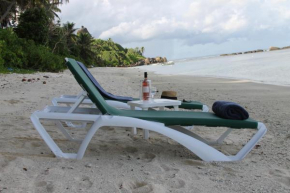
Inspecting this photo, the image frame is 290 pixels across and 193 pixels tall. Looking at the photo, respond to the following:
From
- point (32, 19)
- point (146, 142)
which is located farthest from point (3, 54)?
point (146, 142)

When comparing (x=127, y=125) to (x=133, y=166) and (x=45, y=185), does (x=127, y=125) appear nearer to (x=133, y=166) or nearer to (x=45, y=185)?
(x=133, y=166)

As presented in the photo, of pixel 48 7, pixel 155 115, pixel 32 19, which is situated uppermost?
pixel 48 7

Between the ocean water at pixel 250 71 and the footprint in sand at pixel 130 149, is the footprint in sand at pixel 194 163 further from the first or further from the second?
the ocean water at pixel 250 71

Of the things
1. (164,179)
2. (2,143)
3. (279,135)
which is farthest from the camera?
(279,135)

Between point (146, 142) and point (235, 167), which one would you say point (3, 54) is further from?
point (235, 167)

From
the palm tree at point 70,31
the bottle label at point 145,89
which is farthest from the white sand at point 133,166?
the palm tree at point 70,31

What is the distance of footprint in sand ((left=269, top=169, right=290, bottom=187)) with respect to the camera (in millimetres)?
2279

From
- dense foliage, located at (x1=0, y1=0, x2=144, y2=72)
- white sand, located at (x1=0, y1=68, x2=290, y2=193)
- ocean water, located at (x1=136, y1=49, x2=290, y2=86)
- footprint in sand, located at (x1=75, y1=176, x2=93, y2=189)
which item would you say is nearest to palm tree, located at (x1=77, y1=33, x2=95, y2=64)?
dense foliage, located at (x1=0, y1=0, x2=144, y2=72)

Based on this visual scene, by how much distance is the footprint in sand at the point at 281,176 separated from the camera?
2.28m

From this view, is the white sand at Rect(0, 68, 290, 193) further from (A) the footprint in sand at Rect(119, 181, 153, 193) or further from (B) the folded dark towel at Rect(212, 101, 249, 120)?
(B) the folded dark towel at Rect(212, 101, 249, 120)

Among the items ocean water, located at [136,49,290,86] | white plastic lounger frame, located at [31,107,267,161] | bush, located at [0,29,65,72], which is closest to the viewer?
white plastic lounger frame, located at [31,107,267,161]

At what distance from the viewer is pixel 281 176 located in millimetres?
2400

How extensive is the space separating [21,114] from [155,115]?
2706 mm

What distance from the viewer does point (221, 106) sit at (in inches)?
110
